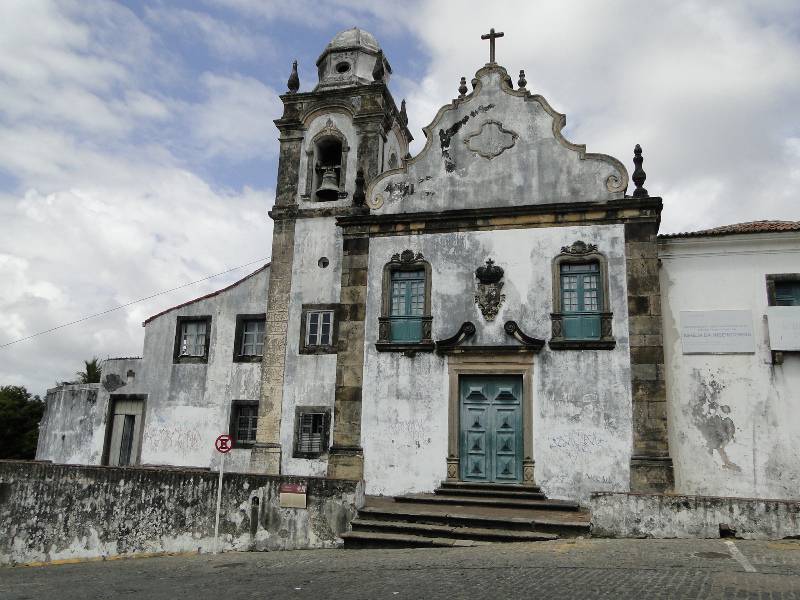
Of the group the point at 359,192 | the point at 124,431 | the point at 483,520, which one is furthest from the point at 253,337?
the point at 483,520

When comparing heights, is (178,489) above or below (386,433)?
below

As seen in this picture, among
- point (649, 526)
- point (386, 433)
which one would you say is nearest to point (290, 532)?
point (386, 433)

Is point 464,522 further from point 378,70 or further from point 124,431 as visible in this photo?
point 378,70

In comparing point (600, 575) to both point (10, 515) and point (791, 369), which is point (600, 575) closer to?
point (791, 369)

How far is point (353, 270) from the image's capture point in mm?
15289

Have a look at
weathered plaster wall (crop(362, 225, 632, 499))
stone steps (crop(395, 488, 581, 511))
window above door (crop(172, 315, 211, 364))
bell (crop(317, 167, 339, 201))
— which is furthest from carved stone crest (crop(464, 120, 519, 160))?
window above door (crop(172, 315, 211, 364))

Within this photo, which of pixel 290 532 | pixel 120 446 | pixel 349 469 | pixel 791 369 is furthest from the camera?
pixel 120 446

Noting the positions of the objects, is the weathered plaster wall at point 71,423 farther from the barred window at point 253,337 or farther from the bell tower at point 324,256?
the bell tower at point 324,256

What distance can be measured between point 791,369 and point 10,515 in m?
15.7

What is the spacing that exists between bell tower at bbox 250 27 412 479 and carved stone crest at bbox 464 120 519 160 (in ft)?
8.80

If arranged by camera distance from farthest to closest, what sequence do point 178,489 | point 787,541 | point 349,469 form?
point 349,469
point 178,489
point 787,541

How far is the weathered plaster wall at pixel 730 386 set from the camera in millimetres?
→ 12883

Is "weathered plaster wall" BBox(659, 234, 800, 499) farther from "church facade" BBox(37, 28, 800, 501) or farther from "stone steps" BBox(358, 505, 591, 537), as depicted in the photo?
"stone steps" BBox(358, 505, 591, 537)

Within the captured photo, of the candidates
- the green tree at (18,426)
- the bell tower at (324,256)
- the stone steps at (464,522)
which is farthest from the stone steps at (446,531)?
the green tree at (18,426)
